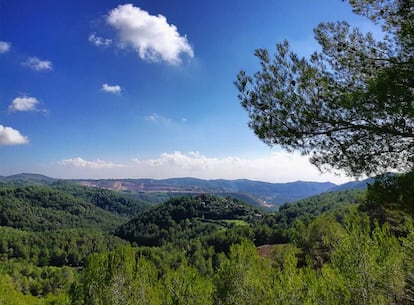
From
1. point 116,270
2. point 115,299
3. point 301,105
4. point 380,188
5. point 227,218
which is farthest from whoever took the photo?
point 227,218

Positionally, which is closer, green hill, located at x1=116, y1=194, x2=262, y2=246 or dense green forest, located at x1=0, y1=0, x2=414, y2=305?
dense green forest, located at x1=0, y1=0, x2=414, y2=305

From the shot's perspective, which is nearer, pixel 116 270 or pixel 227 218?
pixel 116 270

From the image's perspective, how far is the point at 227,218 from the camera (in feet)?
Result: 458

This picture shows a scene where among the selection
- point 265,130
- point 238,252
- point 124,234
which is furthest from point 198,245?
point 265,130

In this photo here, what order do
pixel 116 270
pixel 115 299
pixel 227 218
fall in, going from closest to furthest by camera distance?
1. pixel 115 299
2. pixel 116 270
3. pixel 227 218

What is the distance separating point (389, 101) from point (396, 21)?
5.51 feet

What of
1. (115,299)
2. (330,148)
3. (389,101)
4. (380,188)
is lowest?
(115,299)

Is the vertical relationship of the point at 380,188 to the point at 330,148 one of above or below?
below

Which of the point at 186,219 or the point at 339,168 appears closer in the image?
the point at 339,168

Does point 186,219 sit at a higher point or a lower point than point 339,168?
lower

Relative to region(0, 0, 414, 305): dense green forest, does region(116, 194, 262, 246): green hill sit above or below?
below

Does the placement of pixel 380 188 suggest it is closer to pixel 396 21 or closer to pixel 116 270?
pixel 396 21

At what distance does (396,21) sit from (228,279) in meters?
13.7

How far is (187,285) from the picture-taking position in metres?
15.4
